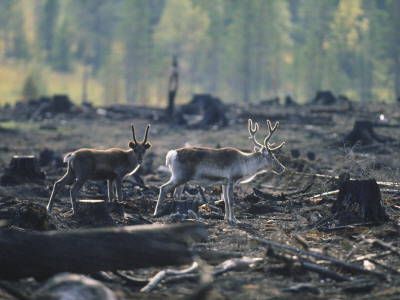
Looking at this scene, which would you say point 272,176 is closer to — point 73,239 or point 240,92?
point 73,239

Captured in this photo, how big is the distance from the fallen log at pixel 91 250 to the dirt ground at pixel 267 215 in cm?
24

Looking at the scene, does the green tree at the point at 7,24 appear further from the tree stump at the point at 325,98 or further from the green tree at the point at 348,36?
the tree stump at the point at 325,98

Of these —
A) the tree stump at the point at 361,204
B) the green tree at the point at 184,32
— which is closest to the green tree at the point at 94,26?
the green tree at the point at 184,32

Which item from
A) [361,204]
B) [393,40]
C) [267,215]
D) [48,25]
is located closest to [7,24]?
[48,25]

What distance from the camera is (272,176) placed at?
14.8m

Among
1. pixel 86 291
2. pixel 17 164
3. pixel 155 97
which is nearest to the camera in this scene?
pixel 86 291

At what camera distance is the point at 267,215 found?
11.4 m

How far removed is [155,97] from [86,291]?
81427mm

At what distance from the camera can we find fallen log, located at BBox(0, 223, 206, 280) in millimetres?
6160

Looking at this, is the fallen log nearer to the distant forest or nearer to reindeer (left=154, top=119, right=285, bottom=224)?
reindeer (left=154, top=119, right=285, bottom=224)

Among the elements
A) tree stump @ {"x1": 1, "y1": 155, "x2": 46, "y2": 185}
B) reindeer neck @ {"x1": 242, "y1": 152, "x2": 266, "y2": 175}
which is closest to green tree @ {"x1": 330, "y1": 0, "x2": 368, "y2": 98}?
tree stump @ {"x1": 1, "y1": 155, "x2": 46, "y2": 185}

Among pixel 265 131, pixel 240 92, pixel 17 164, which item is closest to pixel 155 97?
pixel 240 92

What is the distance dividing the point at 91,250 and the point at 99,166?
557 centimetres

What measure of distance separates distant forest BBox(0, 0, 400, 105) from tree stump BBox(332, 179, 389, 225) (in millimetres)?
59074
